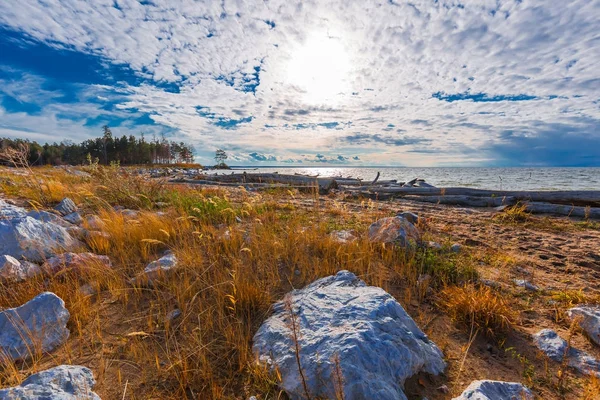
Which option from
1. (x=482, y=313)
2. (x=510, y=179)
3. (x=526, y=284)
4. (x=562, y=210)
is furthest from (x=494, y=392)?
(x=510, y=179)

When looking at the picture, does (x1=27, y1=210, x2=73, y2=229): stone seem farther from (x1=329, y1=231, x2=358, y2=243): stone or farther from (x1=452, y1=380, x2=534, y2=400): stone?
(x1=452, y1=380, x2=534, y2=400): stone

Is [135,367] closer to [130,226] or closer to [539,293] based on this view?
[130,226]

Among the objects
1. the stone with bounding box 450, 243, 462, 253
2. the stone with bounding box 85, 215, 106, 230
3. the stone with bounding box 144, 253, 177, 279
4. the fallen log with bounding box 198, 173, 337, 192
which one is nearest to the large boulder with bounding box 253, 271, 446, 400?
the stone with bounding box 144, 253, 177, 279

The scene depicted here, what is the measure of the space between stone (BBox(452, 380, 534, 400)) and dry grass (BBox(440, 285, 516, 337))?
25.2 inches

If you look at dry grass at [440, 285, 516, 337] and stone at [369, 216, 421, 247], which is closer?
dry grass at [440, 285, 516, 337]

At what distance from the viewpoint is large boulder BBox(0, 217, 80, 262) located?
2.97 m

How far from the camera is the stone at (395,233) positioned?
375cm

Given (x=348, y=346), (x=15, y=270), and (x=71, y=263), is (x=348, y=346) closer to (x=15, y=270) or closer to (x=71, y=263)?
(x=71, y=263)

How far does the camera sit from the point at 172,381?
167cm

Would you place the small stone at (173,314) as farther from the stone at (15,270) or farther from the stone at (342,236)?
the stone at (342,236)

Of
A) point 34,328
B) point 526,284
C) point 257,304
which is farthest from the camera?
point 526,284

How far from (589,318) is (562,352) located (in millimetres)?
604

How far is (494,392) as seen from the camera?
1431 millimetres

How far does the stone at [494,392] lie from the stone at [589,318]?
1.06 m
